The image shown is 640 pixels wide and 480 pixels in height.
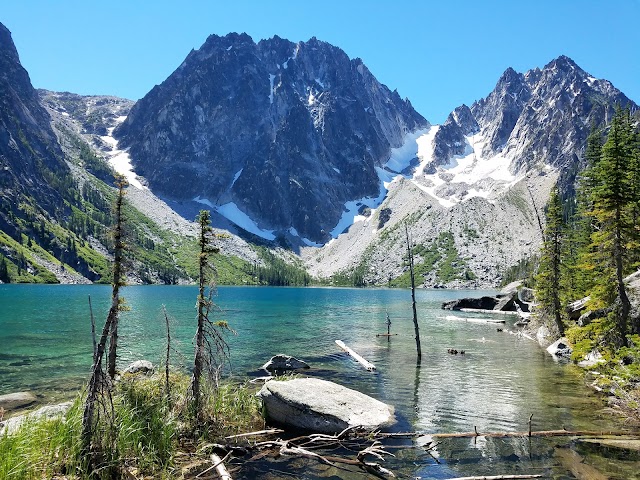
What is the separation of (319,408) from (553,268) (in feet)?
141

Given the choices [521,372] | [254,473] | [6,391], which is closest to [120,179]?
[254,473]

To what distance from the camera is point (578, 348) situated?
28.3 meters

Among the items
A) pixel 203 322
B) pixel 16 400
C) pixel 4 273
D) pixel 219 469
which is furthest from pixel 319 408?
pixel 4 273

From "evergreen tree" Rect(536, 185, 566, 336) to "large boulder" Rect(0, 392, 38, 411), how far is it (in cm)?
5265

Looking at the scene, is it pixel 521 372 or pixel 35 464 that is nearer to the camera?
pixel 35 464

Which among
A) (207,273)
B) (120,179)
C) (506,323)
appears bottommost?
(506,323)

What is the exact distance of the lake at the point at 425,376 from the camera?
1814cm

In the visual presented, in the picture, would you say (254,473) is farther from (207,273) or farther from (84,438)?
(207,273)

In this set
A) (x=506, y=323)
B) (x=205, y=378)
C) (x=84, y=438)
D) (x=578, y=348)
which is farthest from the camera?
(x=506, y=323)

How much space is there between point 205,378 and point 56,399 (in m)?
14.7

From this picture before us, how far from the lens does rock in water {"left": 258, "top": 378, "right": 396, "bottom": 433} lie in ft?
69.1

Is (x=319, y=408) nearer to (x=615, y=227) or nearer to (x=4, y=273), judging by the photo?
(x=615, y=227)

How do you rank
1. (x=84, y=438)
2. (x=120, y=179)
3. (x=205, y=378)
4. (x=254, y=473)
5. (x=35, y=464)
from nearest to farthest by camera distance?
(x=35, y=464) < (x=84, y=438) < (x=254, y=473) < (x=120, y=179) < (x=205, y=378)

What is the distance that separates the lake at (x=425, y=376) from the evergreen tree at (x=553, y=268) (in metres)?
5.44
